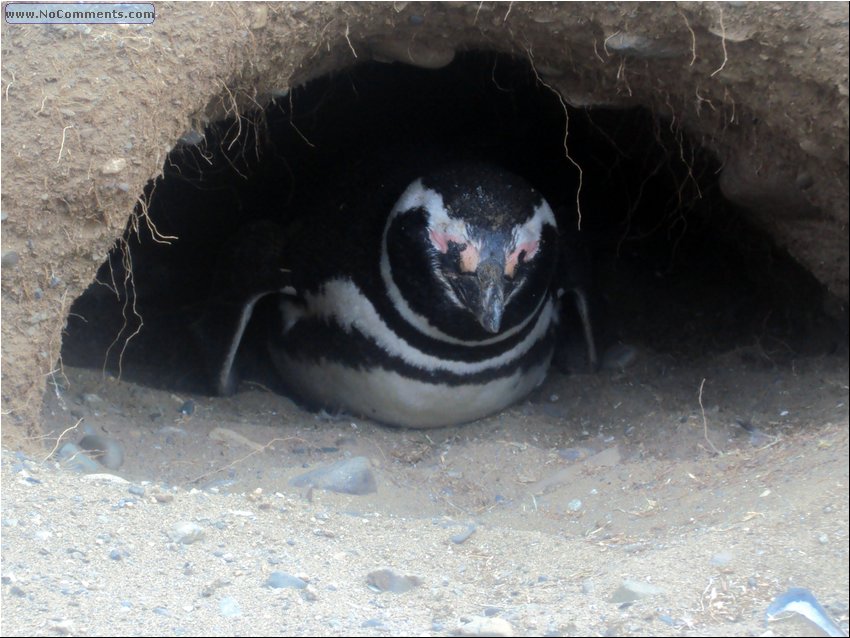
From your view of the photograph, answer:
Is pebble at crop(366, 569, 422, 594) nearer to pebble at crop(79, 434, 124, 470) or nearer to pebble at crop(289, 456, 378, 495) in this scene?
pebble at crop(289, 456, 378, 495)

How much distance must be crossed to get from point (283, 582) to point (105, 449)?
944mm

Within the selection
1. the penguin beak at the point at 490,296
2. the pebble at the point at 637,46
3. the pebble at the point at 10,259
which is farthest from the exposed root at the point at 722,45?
the pebble at the point at 10,259

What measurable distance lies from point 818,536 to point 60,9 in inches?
82.3

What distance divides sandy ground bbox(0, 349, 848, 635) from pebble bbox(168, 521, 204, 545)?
18mm

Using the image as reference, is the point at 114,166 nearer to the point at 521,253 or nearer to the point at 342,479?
the point at 342,479

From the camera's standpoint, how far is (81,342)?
3.40 m

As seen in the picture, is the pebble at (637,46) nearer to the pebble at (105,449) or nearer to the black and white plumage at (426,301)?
the black and white plumage at (426,301)

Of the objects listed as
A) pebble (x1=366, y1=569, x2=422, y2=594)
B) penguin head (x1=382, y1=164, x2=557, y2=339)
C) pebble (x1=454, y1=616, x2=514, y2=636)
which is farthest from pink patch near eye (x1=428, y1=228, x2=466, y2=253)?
pebble (x1=454, y1=616, x2=514, y2=636)

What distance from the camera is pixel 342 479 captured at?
240 centimetres

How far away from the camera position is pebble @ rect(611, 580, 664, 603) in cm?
170

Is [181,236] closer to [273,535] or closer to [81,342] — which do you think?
[81,342]

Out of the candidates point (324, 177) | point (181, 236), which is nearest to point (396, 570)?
point (324, 177)

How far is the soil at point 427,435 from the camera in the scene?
66.6 inches

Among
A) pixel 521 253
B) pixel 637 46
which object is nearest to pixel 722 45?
pixel 637 46
